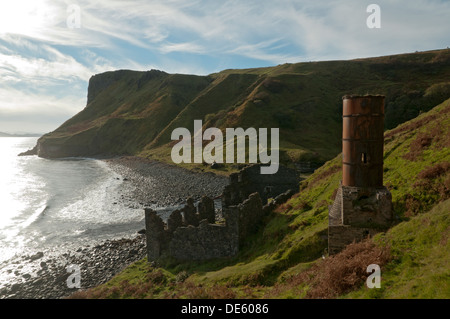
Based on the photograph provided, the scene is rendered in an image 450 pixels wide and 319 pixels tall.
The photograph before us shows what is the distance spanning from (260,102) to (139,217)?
71.5 metres

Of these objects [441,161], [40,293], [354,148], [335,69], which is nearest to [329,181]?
[441,161]

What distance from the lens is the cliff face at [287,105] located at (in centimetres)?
7950

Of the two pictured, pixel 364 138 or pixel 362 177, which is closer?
pixel 364 138

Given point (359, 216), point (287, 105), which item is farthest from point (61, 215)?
point (287, 105)

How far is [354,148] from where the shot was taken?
1430 cm

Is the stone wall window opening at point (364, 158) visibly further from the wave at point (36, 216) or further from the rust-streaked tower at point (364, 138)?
the wave at point (36, 216)

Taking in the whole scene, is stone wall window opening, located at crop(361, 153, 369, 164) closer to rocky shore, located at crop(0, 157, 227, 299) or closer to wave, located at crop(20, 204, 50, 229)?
rocky shore, located at crop(0, 157, 227, 299)

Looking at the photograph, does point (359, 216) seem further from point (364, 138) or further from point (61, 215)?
point (61, 215)

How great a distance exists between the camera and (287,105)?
101125 mm

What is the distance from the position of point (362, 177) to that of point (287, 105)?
90568 mm

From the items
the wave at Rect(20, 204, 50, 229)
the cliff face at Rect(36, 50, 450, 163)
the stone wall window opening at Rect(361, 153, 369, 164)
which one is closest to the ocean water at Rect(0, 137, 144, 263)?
the wave at Rect(20, 204, 50, 229)

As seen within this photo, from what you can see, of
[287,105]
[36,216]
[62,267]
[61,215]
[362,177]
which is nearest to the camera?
[362,177]

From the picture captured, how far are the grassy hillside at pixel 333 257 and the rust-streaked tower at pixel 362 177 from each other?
82 centimetres
